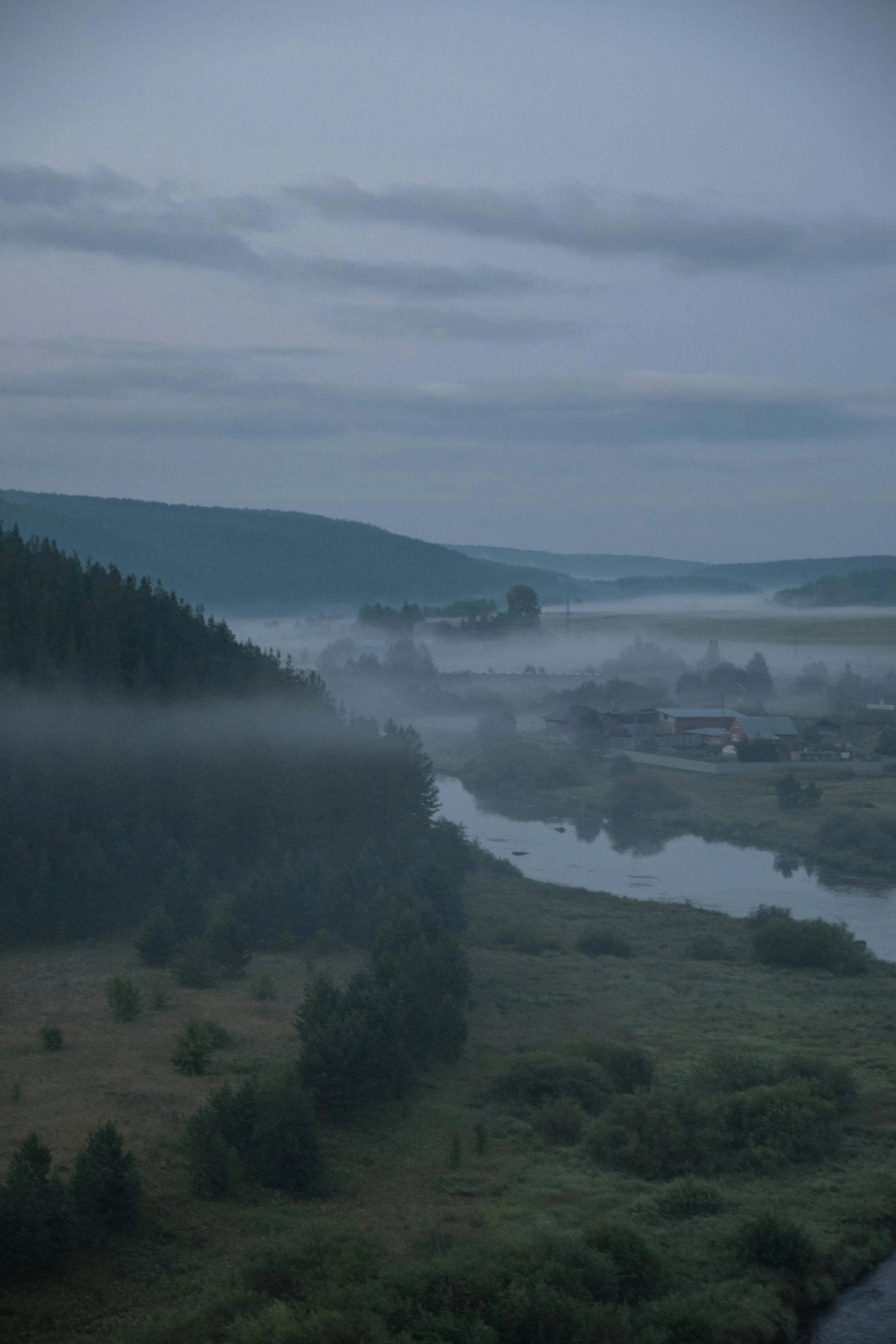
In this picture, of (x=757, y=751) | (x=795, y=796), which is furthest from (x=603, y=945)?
(x=757, y=751)

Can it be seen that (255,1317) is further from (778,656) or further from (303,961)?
(778,656)

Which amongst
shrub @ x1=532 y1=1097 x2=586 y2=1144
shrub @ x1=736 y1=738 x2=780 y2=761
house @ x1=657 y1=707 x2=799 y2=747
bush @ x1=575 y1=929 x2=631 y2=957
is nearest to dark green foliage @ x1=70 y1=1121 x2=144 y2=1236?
shrub @ x1=532 y1=1097 x2=586 y2=1144

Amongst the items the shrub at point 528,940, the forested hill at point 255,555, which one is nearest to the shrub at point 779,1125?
the shrub at point 528,940

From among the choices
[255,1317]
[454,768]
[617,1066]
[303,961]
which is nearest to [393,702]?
[454,768]

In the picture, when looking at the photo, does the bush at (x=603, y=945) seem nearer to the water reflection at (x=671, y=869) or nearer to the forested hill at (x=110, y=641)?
the water reflection at (x=671, y=869)

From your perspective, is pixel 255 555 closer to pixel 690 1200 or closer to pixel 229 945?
pixel 229 945
